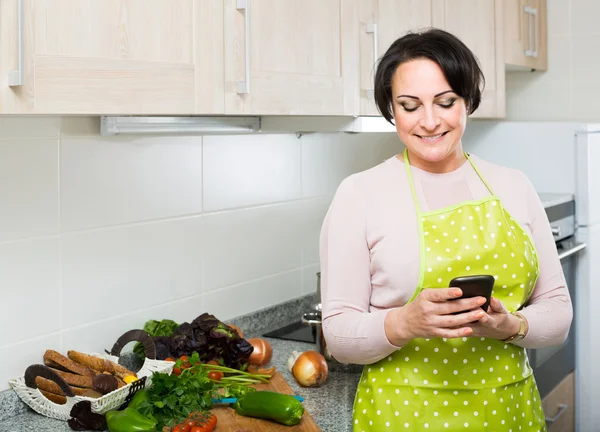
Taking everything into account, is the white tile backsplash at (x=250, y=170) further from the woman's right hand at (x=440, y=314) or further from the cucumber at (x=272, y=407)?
the woman's right hand at (x=440, y=314)

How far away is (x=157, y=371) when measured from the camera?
171cm

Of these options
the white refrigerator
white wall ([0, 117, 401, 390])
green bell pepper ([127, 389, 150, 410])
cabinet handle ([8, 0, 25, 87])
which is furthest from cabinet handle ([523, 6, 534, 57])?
cabinet handle ([8, 0, 25, 87])

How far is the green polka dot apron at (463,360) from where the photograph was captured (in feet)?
4.99

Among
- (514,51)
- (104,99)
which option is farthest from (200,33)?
(514,51)

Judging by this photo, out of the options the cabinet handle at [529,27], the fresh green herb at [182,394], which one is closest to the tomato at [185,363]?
the fresh green herb at [182,394]

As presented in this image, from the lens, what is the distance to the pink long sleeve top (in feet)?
4.82

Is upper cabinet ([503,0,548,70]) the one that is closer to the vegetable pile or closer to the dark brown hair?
the dark brown hair

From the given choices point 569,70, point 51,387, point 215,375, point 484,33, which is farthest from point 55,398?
point 569,70

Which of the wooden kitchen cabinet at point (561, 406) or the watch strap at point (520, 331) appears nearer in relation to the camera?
the watch strap at point (520, 331)

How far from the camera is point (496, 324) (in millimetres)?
1394

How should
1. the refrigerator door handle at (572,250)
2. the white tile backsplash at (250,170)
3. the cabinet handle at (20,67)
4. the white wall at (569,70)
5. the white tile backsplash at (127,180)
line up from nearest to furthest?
the cabinet handle at (20,67)
the white tile backsplash at (127,180)
the white tile backsplash at (250,170)
the refrigerator door handle at (572,250)
the white wall at (569,70)

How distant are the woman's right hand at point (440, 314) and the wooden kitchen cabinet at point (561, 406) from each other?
1.46m

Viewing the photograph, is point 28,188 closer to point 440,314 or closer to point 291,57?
point 291,57

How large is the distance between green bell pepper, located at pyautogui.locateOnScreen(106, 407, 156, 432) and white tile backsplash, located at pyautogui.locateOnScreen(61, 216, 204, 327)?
0.35 metres
